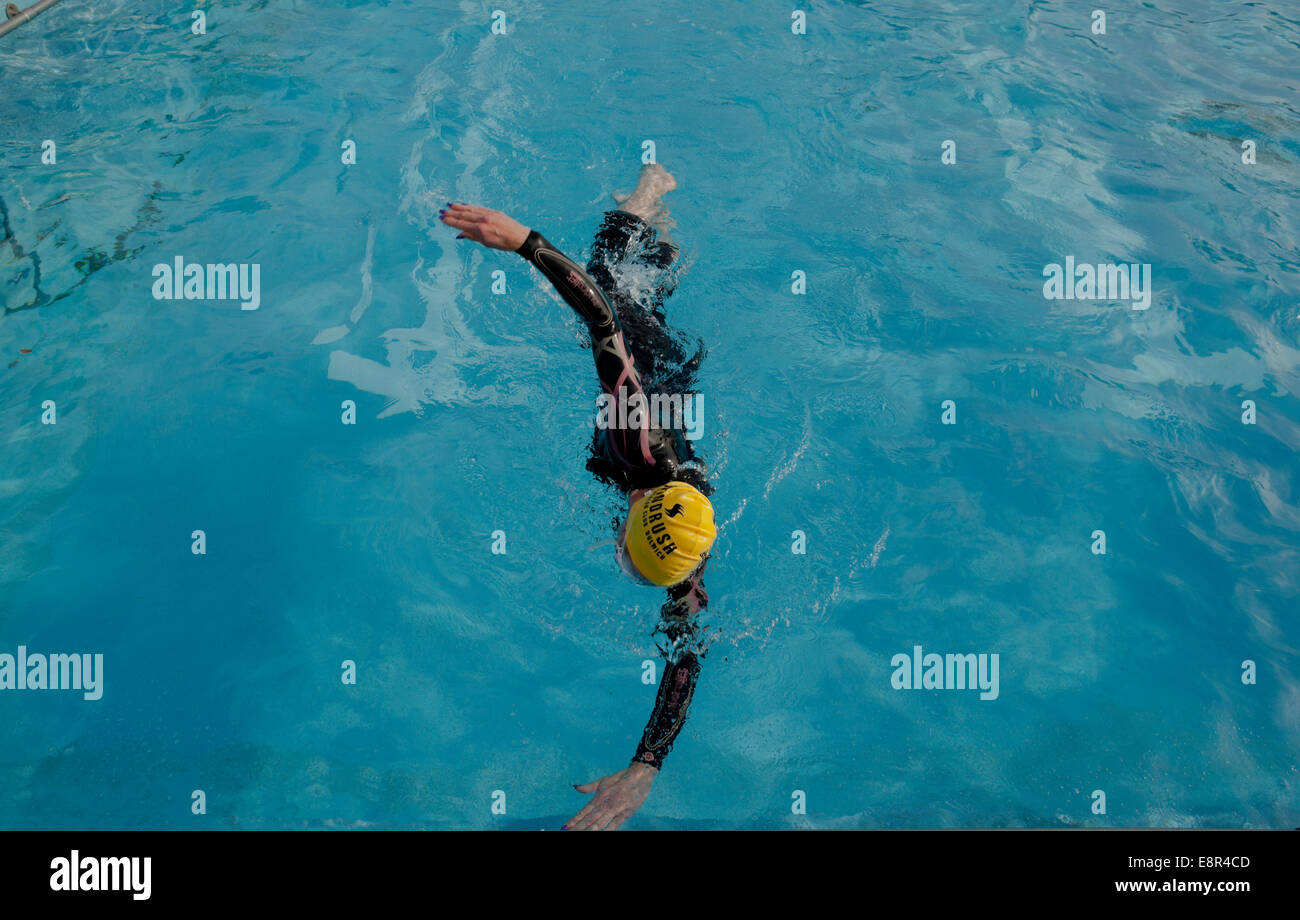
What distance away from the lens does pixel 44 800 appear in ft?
18.2

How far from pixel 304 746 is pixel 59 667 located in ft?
5.64

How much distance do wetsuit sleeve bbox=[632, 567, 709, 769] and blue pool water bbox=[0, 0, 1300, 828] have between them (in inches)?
29.6

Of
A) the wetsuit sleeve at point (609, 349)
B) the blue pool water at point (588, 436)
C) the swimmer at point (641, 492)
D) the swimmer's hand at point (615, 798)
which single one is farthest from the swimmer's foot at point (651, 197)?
the swimmer's hand at point (615, 798)

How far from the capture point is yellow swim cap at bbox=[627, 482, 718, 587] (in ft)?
16.4

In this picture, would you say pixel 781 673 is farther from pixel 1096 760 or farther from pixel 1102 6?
pixel 1102 6

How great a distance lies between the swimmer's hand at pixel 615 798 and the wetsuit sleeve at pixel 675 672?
98mm

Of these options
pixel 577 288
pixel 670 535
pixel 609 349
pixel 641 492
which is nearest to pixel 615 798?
pixel 670 535

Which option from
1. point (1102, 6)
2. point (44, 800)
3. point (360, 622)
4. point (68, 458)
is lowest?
point (44, 800)

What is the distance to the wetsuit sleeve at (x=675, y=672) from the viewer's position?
209 inches

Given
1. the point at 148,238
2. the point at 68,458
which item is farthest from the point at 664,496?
the point at 148,238

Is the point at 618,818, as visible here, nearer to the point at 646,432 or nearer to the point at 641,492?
the point at 641,492

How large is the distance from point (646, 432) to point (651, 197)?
3564 mm

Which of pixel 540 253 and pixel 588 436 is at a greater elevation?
pixel 540 253

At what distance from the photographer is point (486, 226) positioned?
4.75 meters
